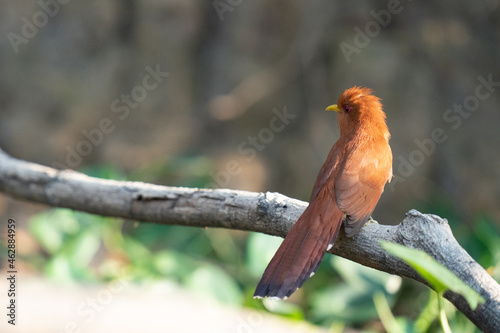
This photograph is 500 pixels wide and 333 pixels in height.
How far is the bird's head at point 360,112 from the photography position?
229cm

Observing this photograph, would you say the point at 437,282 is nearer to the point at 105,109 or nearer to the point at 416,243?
the point at 416,243

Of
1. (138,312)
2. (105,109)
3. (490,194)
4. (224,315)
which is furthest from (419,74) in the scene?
(138,312)

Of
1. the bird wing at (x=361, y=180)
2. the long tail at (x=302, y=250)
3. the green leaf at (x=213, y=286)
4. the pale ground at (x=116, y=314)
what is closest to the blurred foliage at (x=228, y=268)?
the green leaf at (x=213, y=286)

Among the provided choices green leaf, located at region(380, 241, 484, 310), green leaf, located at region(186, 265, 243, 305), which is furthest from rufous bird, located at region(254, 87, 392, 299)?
green leaf, located at region(186, 265, 243, 305)

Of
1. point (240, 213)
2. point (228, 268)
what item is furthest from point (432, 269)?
point (228, 268)

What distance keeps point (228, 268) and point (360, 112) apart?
262 cm

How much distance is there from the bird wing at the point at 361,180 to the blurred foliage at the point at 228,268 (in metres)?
1.02

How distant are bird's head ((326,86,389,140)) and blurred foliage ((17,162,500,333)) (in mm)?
1069

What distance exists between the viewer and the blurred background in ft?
16.1

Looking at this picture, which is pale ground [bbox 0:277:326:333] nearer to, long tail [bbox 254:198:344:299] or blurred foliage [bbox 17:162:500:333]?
long tail [bbox 254:198:344:299]

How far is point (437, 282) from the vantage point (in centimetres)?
146

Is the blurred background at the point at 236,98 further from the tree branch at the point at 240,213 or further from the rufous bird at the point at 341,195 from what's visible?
the rufous bird at the point at 341,195

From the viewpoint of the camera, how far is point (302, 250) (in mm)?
1825

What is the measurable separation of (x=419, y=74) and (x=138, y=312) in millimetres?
3952
